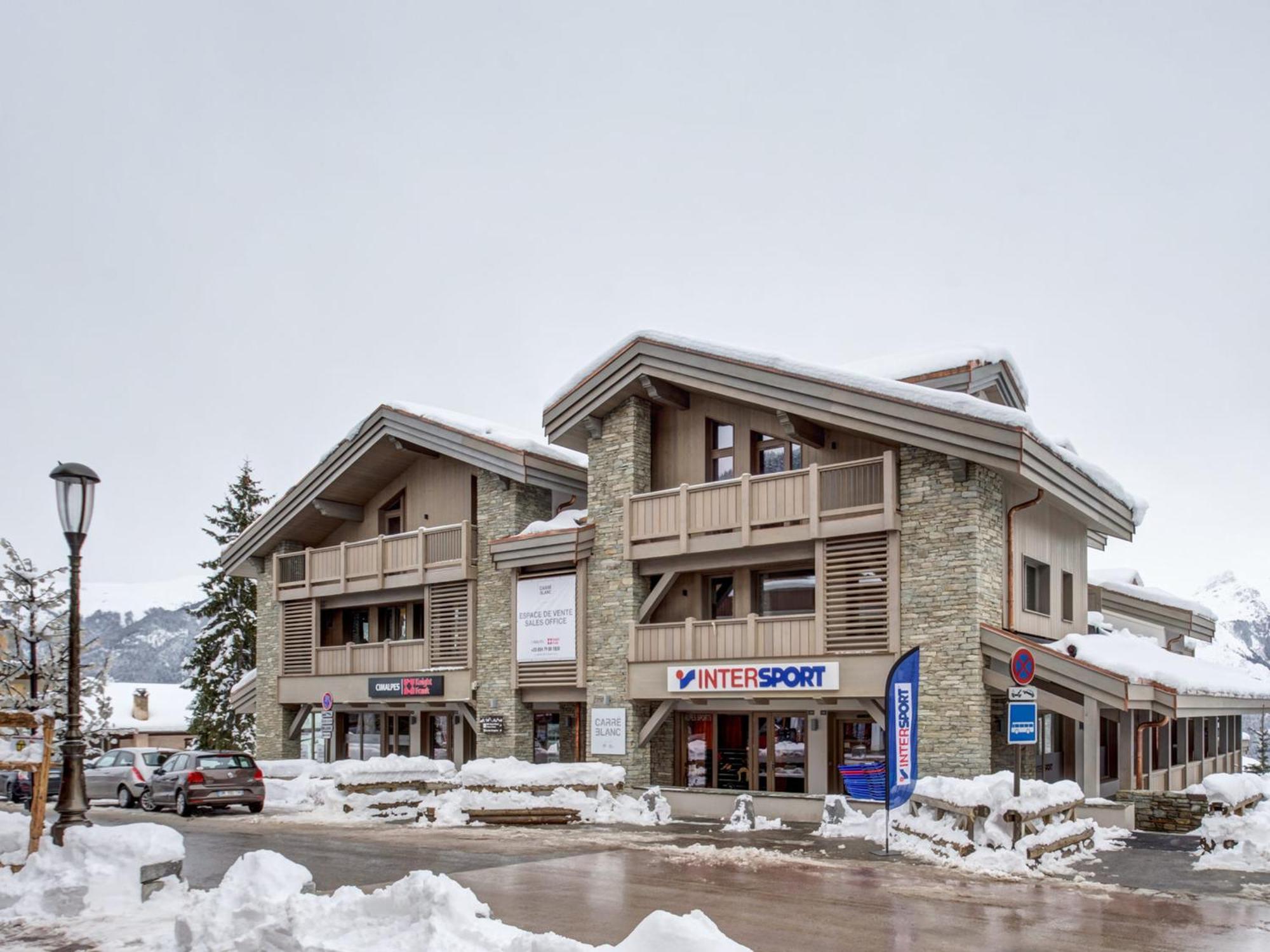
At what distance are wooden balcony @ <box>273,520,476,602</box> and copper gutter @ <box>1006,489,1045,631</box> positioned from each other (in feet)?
45.4

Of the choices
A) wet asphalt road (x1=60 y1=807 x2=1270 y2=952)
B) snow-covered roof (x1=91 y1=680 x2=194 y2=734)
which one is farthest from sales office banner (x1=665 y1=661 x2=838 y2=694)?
snow-covered roof (x1=91 y1=680 x2=194 y2=734)

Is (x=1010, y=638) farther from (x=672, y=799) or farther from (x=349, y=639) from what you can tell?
(x=349, y=639)

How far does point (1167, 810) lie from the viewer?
1944cm

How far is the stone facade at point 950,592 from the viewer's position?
20969mm

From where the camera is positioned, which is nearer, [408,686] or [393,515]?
[408,686]

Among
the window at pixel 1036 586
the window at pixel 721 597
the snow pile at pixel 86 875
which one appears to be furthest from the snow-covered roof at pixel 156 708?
the snow pile at pixel 86 875

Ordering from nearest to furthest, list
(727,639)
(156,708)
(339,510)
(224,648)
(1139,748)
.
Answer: (1139,748) → (727,639) → (339,510) → (224,648) → (156,708)

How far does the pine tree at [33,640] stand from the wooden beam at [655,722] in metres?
13.3

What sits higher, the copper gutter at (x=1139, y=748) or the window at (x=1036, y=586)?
the window at (x=1036, y=586)

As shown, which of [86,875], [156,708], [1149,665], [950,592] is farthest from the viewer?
[156,708]

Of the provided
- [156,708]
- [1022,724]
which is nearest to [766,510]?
[1022,724]

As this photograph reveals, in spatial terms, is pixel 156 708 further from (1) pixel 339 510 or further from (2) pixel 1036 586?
(2) pixel 1036 586

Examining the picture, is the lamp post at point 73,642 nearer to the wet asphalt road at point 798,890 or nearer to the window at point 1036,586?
the wet asphalt road at point 798,890

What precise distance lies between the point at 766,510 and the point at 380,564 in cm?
1338
